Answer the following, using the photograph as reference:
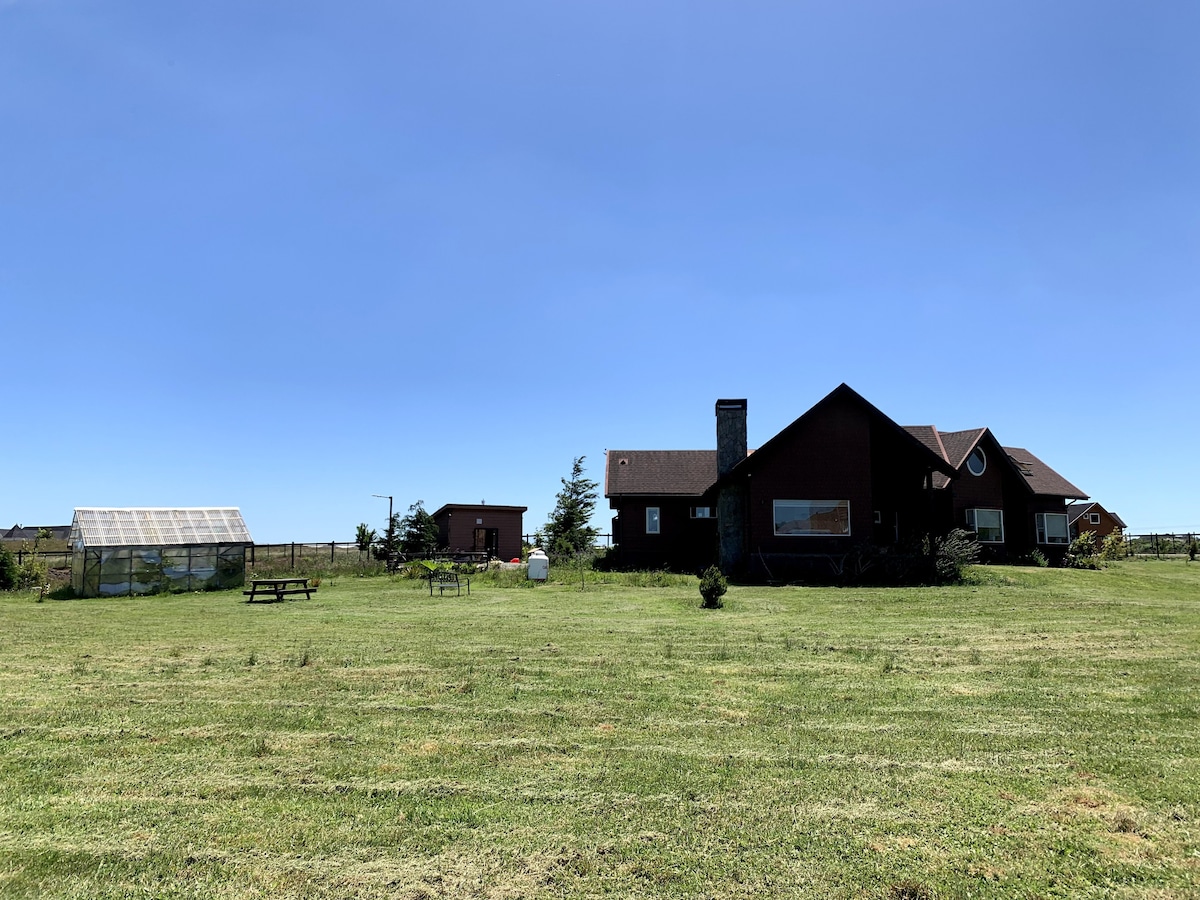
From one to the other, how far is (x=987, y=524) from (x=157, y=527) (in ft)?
109

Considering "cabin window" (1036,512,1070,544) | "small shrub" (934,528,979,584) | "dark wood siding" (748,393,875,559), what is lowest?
"small shrub" (934,528,979,584)

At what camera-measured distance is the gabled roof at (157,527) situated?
1096 inches

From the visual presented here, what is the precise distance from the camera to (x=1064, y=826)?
4578mm

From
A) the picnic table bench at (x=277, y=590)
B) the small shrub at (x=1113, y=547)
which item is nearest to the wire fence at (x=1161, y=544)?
the small shrub at (x=1113, y=547)

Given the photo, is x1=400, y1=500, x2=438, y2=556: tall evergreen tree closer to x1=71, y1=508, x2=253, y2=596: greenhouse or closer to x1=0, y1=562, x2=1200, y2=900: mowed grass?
x1=71, y1=508, x2=253, y2=596: greenhouse

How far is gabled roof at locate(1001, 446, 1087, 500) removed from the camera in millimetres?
32469

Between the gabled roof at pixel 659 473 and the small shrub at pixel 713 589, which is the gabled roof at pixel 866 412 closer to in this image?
the gabled roof at pixel 659 473

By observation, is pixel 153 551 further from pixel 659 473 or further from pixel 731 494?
pixel 659 473

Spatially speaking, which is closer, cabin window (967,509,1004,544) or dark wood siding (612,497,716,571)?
cabin window (967,509,1004,544)

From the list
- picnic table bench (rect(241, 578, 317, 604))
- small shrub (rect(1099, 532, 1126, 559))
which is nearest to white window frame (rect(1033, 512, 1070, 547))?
small shrub (rect(1099, 532, 1126, 559))

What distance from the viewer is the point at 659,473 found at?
3750 cm

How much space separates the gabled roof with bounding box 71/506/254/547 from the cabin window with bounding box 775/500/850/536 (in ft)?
68.5

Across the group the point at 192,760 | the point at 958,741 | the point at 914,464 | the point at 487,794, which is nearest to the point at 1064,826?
the point at 958,741

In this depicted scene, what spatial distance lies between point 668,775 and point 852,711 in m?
2.63
